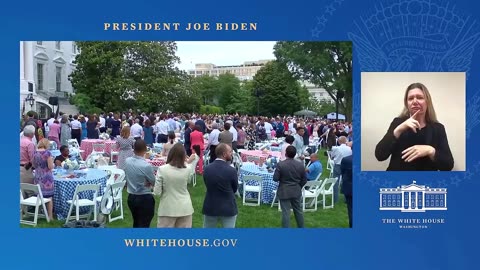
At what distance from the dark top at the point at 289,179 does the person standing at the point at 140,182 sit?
4.70 ft

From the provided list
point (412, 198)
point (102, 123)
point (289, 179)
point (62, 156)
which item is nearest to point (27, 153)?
point (102, 123)

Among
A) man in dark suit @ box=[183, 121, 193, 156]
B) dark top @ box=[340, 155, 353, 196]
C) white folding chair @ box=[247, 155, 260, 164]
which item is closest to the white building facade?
man in dark suit @ box=[183, 121, 193, 156]

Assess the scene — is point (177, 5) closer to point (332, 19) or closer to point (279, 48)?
point (279, 48)

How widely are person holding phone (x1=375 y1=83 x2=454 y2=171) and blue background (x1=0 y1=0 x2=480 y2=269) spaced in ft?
0.36

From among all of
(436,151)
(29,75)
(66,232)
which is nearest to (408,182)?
(436,151)

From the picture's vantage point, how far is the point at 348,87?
5.05m

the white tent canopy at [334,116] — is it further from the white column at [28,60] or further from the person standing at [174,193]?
the white column at [28,60]

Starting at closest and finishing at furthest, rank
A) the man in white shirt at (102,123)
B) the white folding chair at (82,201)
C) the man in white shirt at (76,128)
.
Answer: the white folding chair at (82,201) < the man in white shirt at (76,128) < the man in white shirt at (102,123)

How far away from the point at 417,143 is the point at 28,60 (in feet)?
13.1

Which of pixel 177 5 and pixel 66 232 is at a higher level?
pixel 177 5

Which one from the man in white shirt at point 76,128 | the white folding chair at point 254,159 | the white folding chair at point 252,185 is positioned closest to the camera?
the man in white shirt at point 76,128

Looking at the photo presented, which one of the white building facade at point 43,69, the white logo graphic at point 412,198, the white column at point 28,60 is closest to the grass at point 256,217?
the white logo graphic at point 412,198

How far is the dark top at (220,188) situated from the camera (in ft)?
17.3

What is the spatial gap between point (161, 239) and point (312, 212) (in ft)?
5.43
